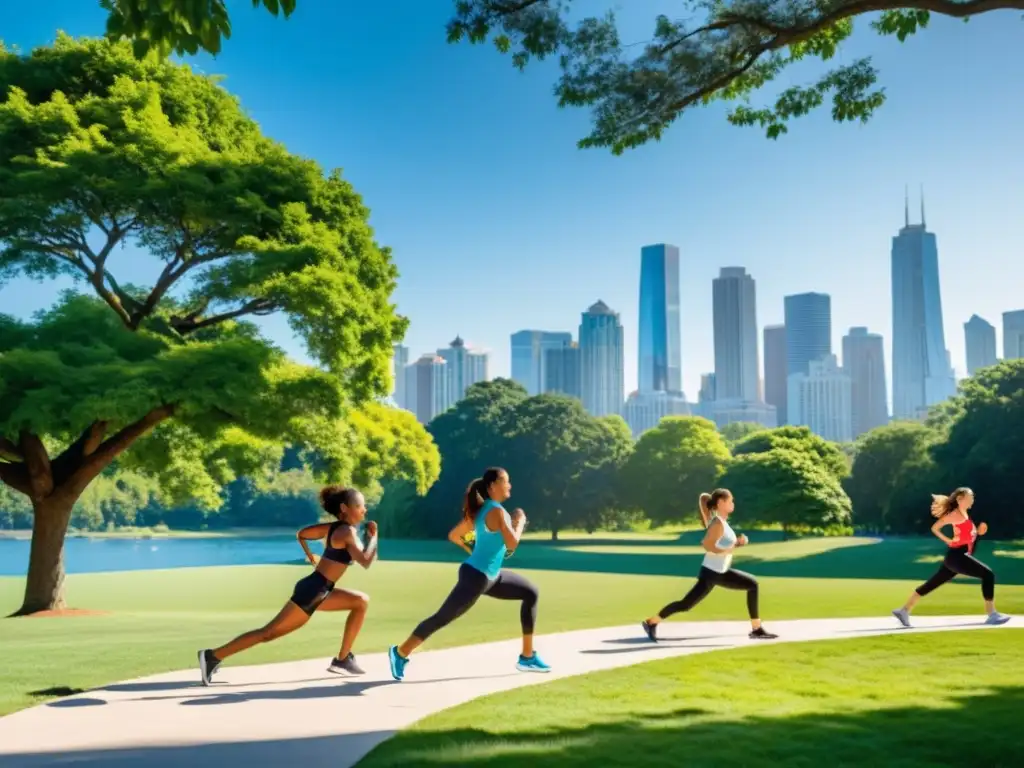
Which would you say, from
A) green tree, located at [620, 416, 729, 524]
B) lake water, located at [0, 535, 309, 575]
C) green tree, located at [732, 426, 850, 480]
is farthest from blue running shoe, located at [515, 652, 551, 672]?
green tree, located at [620, 416, 729, 524]

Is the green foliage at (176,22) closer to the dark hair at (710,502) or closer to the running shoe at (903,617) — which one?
the dark hair at (710,502)

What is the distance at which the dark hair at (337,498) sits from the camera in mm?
9102

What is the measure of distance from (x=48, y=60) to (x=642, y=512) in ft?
201

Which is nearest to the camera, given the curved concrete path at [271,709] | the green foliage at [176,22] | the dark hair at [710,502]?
the curved concrete path at [271,709]

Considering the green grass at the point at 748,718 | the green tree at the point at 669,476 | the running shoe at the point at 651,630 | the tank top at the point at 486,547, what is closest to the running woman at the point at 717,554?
the running shoe at the point at 651,630

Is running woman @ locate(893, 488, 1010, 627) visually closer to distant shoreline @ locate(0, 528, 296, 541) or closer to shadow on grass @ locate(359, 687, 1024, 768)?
shadow on grass @ locate(359, 687, 1024, 768)

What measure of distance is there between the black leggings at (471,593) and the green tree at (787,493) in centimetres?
4866

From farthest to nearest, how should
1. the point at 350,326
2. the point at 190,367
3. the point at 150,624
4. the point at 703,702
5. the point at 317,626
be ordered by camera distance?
the point at 350,326 → the point at 190,367 → the point at 150,624 → the point at 317,626 → the point at 703,702

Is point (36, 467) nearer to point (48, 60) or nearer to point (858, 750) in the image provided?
point (48, 60)

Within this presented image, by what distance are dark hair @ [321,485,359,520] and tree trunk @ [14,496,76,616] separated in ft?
40.6

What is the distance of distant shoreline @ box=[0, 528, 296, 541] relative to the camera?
101062mm

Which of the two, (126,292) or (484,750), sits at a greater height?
(126,292)

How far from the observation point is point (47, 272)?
66.8ft

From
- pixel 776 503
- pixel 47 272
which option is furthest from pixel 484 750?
pixel 776 503
